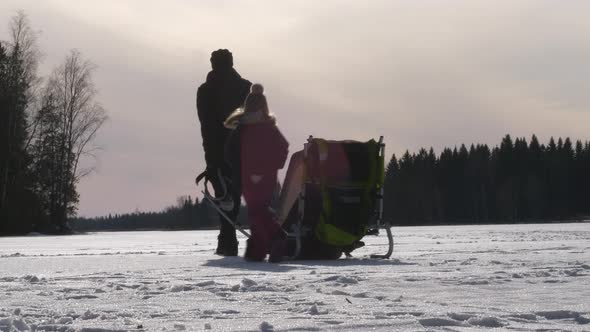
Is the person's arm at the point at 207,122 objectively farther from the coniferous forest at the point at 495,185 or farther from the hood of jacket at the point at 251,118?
the coniferous forest at the point at 495,185

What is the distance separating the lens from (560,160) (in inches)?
4139

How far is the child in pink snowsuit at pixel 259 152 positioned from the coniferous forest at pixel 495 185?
297ft

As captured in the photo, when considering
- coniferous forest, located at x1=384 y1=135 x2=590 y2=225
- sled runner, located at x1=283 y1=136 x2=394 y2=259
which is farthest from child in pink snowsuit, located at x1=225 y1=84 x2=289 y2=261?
coniferous forest, located at x1=384 y1=135 x2=590 y2=225

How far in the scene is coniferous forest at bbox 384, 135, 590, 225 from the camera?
101062mm

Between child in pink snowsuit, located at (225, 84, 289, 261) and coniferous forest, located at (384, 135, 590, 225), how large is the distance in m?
90.7

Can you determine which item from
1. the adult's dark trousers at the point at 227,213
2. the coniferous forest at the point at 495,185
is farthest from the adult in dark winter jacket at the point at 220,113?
the coniferous forest at the point at 495,185

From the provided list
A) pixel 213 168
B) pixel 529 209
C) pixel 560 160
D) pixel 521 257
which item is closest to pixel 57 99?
pixel 213 168

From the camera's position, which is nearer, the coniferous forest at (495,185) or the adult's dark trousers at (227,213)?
the adult's dark trousers at (227,213)

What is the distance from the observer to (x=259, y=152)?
7.68 metres

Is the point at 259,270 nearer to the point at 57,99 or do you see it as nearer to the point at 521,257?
the point at 521,257

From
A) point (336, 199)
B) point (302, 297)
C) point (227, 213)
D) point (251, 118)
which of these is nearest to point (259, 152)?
point (251, 118)

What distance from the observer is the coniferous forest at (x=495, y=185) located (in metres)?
101

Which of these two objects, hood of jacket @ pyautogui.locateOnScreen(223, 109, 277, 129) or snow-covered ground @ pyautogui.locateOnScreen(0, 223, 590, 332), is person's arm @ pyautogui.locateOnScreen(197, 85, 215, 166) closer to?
hood of jacket @ pyautogui.locateOnScreen(223, 109, 277, 129)

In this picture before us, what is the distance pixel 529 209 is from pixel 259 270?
322 ft
